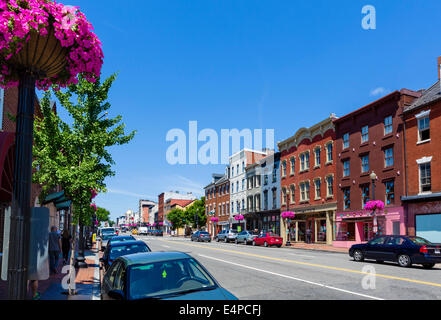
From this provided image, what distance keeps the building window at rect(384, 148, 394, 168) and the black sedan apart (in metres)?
14.6

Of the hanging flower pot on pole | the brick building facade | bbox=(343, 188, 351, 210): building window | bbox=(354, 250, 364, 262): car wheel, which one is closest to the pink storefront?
the brick building facade

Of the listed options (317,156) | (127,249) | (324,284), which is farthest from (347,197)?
(127,249)

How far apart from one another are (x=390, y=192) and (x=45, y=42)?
32330 mm

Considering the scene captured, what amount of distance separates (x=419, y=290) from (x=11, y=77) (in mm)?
11157

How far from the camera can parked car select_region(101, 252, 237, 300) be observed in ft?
18.7

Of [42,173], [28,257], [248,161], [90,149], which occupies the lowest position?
[28,257]

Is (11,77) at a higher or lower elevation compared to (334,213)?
higher

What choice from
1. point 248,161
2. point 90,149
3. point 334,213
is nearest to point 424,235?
point 334,213

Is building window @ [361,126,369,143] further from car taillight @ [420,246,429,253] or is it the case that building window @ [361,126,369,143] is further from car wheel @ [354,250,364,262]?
car taillight @ [420,246,429,253]

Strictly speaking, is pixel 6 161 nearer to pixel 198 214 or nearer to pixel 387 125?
pixel 387 125

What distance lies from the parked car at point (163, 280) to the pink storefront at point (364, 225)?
25.6m

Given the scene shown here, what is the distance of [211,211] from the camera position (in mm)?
74812

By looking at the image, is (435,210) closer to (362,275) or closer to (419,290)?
(362,275)

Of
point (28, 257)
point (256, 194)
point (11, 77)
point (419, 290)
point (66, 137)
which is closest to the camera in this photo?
point (28, 257)
